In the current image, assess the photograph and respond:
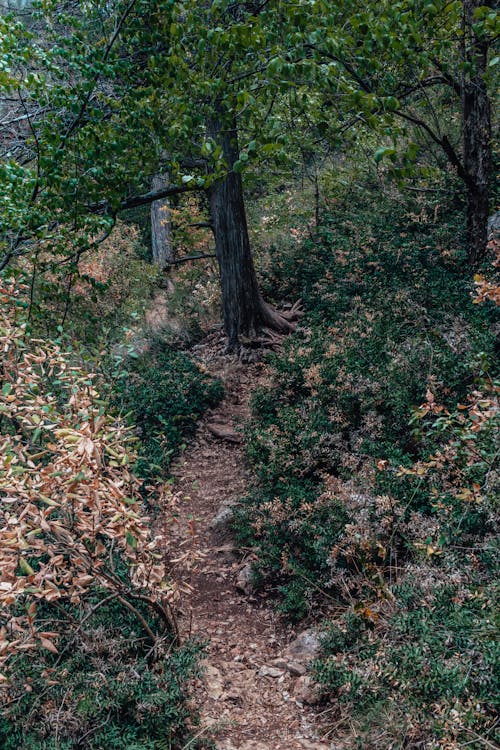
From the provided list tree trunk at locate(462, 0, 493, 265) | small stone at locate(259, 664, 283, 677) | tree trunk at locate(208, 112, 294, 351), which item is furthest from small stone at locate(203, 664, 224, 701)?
tree trunk at locate(462, 0, 493, 265)

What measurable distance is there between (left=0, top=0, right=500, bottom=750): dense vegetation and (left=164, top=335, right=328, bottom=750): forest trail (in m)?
0.19

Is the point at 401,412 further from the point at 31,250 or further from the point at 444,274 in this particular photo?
the point at 31,250

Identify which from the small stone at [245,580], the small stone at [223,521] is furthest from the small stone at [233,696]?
the small stone at [223,521]

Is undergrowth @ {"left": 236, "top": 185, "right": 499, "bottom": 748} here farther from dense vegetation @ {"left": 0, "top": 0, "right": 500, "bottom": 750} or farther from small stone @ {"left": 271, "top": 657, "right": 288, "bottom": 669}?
small stone @ {"left": 271, "top": 657, "right": 288, "bottom": 669}

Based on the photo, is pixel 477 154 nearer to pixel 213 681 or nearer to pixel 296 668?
pixel 296 668

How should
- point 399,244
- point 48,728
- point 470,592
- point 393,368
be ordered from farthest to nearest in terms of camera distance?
point 399,244 → point 393,368 → point 470,592 → point 48,728

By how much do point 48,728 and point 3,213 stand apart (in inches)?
141

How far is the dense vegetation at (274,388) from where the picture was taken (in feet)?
9.14

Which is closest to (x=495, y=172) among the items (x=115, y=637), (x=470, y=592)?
(x=470, y=592)

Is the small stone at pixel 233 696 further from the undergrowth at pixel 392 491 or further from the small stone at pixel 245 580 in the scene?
the small stone at pixel 245 580

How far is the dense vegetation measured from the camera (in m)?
2.79

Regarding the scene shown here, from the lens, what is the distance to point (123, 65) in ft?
16.9

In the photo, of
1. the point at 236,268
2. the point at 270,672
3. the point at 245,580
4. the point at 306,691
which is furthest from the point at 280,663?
the point at 236,268

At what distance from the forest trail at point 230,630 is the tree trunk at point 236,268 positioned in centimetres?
181
